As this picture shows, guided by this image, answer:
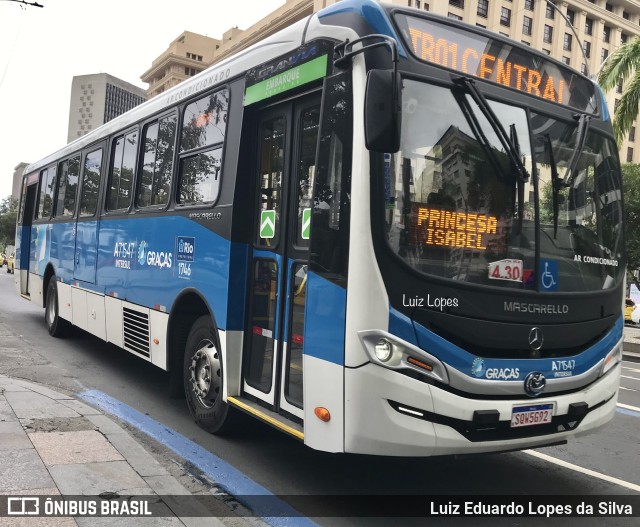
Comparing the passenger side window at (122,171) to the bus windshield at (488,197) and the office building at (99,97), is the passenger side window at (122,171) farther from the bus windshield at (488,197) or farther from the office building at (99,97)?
the office building at (99,97)

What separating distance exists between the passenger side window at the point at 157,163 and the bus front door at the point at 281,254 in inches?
71.1

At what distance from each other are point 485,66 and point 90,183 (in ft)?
23.2

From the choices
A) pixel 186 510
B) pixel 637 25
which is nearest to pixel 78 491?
pixel 186 510

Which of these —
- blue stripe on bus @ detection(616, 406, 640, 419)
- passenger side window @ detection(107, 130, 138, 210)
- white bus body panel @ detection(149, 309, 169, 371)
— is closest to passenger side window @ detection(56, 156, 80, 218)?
passenger side window @ detection(107, 130, 138, 210)

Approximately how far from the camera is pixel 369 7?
13.6ft

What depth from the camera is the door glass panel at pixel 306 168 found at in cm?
468

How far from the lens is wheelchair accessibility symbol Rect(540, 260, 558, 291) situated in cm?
433

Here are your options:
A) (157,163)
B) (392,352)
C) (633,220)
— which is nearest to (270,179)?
(392,352)

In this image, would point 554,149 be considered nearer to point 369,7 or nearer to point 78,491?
point 369,7

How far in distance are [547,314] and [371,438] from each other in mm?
1516

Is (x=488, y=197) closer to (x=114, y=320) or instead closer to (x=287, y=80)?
(x=287, y=80)

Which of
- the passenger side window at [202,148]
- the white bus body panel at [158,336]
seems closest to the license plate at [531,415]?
the passenger side window at [202,148]

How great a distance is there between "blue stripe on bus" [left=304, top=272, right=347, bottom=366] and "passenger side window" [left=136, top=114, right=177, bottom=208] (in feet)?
10.2

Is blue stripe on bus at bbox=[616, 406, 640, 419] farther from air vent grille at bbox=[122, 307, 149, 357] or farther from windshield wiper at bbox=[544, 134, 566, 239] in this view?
air vent grille at bbox=[122, 307, 149, 357]
